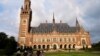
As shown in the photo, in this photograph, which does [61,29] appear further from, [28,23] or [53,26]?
[28,23]

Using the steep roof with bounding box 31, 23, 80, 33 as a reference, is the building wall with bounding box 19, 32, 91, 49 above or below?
below

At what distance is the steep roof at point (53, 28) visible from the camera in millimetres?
93750

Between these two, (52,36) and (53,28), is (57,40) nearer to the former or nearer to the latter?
(52,36)

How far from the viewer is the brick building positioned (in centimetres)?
9238

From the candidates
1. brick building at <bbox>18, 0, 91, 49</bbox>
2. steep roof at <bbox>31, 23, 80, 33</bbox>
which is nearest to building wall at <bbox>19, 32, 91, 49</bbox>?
brick building at <bbox>18, 0, 91, 49</bbox>

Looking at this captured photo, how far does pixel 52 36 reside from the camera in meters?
93.8

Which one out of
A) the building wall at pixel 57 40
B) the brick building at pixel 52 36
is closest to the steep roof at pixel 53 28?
the brick building at pixel 52 36

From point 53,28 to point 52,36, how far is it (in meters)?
3.65

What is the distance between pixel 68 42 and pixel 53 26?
9908 millimetres

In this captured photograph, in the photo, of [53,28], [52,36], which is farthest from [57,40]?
[53,28]

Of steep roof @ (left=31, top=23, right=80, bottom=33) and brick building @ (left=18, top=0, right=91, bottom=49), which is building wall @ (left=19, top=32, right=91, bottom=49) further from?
steep roof @ (left=31, top=23, right=80, bottom=33)

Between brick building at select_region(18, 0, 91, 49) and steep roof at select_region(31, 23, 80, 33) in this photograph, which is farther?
steep roof at select_region(31, 23, 80, 33)

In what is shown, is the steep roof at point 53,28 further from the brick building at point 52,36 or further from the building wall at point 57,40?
the building wall at point 57,40

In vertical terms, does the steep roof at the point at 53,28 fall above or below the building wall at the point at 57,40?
above
